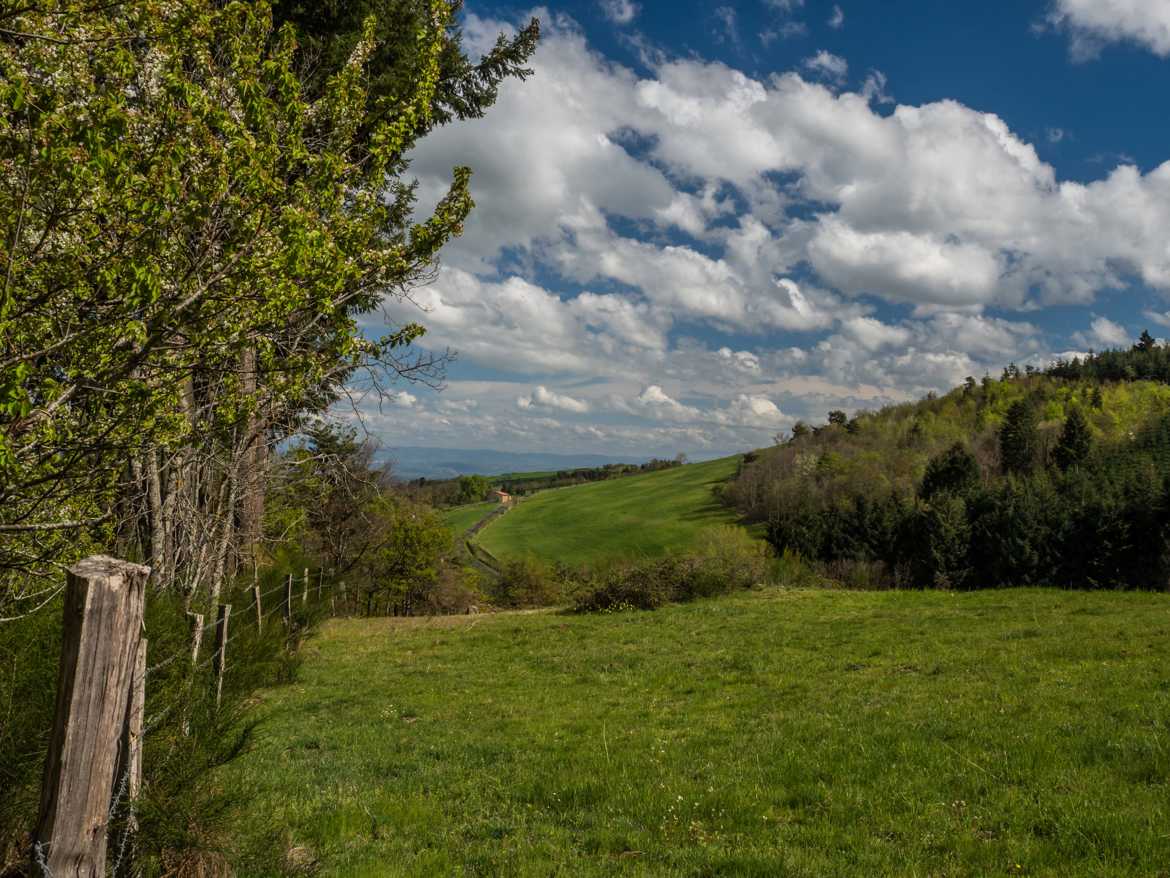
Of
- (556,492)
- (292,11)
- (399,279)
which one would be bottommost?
(556,492)

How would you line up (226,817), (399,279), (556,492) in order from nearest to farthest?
(226,817)
(399,279)
(556,492)

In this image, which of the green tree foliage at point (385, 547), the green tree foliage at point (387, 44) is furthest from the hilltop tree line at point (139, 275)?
the green tree foliage at point (385, 547)

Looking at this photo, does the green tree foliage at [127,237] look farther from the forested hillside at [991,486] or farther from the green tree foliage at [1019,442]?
the green tree foliage at [1019,442]

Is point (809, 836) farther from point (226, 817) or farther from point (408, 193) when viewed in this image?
point (408, 193)

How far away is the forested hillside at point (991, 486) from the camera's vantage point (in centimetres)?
3800

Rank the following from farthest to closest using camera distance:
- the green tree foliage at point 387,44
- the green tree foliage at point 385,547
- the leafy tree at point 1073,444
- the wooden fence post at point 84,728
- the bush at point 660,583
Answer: the leafy tree at point 1073,444, the green tree foliage at point 385,547, the bush at point 660,583, the green tree foliage at point 387,44, the wooden fence post at point 84,728

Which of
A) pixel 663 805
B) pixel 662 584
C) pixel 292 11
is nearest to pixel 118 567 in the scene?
pixel 663 805

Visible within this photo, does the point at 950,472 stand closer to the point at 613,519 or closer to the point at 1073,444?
the point at 1073,444

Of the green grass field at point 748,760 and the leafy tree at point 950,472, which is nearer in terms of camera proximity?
the green grass field at point 748,760

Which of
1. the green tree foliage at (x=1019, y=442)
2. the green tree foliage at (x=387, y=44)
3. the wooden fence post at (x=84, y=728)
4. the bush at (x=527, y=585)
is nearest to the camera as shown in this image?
the wooden fence post at (x=84, y=728)

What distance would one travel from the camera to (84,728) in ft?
10.9

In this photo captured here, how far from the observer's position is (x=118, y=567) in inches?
136

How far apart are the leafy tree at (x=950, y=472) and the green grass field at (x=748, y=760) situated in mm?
51459

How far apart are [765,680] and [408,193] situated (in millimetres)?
13751
